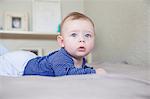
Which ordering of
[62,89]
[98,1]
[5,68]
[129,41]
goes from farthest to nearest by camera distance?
1. [98,1]
2. [129,41]
3. [5,68]
4. [62,89]

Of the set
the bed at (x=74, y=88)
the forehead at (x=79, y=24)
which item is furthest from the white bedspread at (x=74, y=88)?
the forehead at (x=79, y=24)

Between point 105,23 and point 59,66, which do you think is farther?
point 105,23

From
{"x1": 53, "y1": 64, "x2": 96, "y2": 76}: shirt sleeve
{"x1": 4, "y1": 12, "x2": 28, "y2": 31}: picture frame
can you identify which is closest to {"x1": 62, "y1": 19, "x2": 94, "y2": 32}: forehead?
{"x1": 53, "y1": 64, "x2": 96, "y2": 76}: shirt sleeve

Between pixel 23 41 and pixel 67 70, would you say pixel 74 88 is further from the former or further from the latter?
pixel 23 41

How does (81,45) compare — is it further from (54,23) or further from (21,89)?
(54,23)

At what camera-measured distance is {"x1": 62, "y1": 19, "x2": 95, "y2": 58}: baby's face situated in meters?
0.89

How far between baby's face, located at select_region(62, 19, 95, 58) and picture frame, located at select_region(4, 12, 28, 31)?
1.76 metres

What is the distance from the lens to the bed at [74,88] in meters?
0.56

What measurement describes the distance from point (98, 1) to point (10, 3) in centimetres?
88

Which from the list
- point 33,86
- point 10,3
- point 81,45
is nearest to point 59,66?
point 81,45

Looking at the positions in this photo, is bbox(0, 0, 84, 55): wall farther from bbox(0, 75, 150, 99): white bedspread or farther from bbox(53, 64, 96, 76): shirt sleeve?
bbox(0, 75, 150, 99): white bedspread

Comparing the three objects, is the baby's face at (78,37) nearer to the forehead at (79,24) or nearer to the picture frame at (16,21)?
the forehead at (79,24)

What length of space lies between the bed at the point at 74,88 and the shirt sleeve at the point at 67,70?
198 mm

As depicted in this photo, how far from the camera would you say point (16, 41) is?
2658mm
